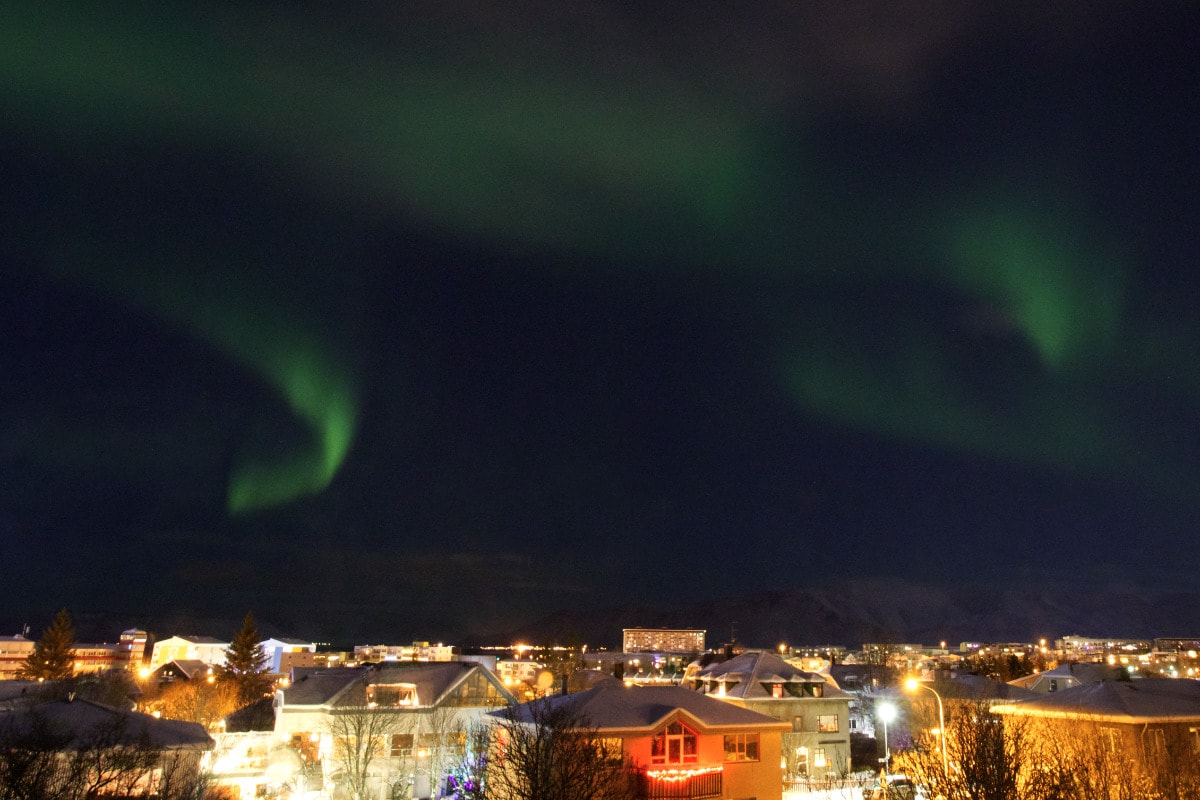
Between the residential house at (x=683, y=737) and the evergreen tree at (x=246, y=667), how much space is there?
75.8m

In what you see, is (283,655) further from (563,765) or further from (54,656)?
(563,765)

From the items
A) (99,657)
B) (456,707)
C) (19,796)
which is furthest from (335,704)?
(99,657)

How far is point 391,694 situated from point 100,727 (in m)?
25.8

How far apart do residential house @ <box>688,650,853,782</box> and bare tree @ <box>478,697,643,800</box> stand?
29.3 m


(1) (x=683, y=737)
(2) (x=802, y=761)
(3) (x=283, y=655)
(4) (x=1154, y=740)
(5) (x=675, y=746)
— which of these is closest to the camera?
(4) (x=1154, y=740)


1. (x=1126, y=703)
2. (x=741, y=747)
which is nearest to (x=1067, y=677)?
(x=1126, y=703)

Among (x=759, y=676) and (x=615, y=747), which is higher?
(x=759, y=676)

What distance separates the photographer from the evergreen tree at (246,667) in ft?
350

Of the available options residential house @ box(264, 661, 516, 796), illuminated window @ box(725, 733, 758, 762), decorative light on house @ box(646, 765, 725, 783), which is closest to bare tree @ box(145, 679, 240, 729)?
residential house @ box(264, 661, 516, 796)

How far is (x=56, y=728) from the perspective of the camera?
124 ft

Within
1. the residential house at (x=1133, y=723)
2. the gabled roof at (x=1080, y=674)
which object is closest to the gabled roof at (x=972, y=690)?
the gabled roof at (x=1080, y=674)

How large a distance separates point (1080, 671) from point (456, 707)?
80713 mm

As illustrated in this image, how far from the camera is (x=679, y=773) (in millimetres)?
39469

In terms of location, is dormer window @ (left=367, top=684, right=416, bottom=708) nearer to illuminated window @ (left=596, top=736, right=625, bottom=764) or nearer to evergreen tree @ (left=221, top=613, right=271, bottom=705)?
illuminated window @ (left=596, top=736, right=625, bottom=764)
